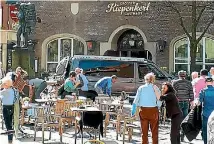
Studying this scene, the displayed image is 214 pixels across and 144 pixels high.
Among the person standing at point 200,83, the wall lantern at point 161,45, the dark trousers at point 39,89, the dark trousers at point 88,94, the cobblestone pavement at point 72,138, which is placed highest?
the wall lantern at point 161,45

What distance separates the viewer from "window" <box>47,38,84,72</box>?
1214 inches

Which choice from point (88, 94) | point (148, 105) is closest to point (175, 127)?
point (148, 105)

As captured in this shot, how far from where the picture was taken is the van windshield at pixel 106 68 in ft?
65.9

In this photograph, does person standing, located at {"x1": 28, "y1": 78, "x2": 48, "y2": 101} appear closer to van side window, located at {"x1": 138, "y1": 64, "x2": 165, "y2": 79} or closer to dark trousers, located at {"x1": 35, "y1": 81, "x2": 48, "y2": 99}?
dark trousers, located at {"x1": 35, "y1": 81, "x2": 48, "y2": 99}

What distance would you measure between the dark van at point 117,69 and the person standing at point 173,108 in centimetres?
889

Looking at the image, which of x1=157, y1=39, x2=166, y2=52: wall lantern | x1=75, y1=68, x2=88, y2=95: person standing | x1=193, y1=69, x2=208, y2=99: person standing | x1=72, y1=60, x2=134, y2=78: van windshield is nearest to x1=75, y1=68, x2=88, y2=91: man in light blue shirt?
x1=75, y1=68, x2=88, y2=95: person standing

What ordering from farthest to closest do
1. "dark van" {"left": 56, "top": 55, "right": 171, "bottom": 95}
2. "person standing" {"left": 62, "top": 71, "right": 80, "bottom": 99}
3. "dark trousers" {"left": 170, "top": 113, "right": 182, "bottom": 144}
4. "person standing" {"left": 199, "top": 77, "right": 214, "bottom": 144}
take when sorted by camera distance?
"dark van" {"left": 56, "top": 55, "right": 171, "bottom": 95} < "person standing" {"left": 62, "top": 71, "right": 80, "bottom": 99} < "dark trousers" {"left": 170, "top": 113, "right": 182, "bottom": 144} < "person standing" {"left": 199, "top": 77, "right": 214, "bottom": 144}

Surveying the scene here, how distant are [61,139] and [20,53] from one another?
9046 mm

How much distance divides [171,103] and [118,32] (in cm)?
1935

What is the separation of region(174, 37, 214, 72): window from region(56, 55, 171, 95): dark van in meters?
8.72

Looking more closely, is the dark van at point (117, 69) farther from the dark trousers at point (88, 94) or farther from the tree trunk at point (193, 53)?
the tree trunk at point (193, 53)

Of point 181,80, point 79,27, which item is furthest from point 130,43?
point 181,80

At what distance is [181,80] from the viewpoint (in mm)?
12523

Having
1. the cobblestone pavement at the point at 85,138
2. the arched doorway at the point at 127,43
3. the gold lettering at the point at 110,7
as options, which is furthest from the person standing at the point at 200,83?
the gold lettering at the point at 110,7
